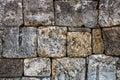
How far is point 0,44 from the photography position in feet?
12.6

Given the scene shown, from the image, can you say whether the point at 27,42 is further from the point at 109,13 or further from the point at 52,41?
the point at 109,13

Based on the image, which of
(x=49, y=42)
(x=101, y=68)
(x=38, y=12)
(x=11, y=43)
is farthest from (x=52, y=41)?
(x=101, y=68)

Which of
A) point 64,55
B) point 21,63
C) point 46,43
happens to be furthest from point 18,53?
point 64,55

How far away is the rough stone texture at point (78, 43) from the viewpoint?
12.8ft

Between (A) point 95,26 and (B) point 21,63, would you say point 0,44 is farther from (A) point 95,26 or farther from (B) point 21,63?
(A) point 95,26

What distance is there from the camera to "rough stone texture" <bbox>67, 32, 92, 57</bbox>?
153 inches

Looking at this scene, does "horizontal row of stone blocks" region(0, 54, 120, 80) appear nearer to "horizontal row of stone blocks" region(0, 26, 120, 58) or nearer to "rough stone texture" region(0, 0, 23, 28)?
"horizontal row of stone blocks" region(0, 26, 120, 58)

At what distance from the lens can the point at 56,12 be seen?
152 inches

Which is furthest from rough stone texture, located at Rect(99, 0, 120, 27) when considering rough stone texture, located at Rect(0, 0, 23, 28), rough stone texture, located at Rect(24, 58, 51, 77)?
rough stone texture, located at Rect(0, 0, 23, 28)

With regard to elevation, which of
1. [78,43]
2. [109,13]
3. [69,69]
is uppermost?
[109,13]

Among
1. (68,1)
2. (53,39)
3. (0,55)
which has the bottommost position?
(0,55)

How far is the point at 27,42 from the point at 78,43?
81 centimetres

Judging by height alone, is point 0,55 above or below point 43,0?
below

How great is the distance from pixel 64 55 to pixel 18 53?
2.41 feet
